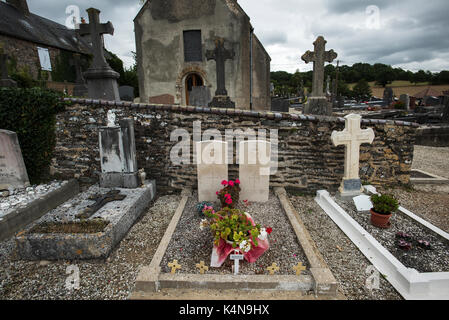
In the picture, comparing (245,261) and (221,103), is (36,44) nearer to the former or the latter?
(221,103)

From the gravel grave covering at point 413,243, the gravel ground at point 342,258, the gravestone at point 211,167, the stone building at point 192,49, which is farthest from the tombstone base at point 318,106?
the stone building at point 192,49

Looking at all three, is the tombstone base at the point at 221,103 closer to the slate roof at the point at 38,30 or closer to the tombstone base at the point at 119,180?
the tombstone base at the point at 119,180

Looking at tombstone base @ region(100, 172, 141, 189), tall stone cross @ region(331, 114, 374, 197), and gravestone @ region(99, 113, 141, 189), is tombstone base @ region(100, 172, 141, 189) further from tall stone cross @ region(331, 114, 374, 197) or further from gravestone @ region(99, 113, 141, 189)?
tall stone cross @ region(331, 114, 374, 197)

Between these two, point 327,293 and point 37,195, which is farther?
point 37,195

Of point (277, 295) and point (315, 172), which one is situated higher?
point (315, 172)

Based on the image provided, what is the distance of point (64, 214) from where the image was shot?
165 inches

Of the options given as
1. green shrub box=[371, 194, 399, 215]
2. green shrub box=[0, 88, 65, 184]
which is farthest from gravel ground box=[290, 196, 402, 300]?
green shrub box=[0, 88, 65, 184]

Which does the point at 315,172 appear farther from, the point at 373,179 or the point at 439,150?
the point at 439,150

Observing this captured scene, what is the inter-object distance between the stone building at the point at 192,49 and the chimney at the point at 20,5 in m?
12.7

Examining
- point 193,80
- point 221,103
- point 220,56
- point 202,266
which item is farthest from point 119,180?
point 193,80

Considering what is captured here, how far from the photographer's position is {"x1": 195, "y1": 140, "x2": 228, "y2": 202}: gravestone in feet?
16.6
